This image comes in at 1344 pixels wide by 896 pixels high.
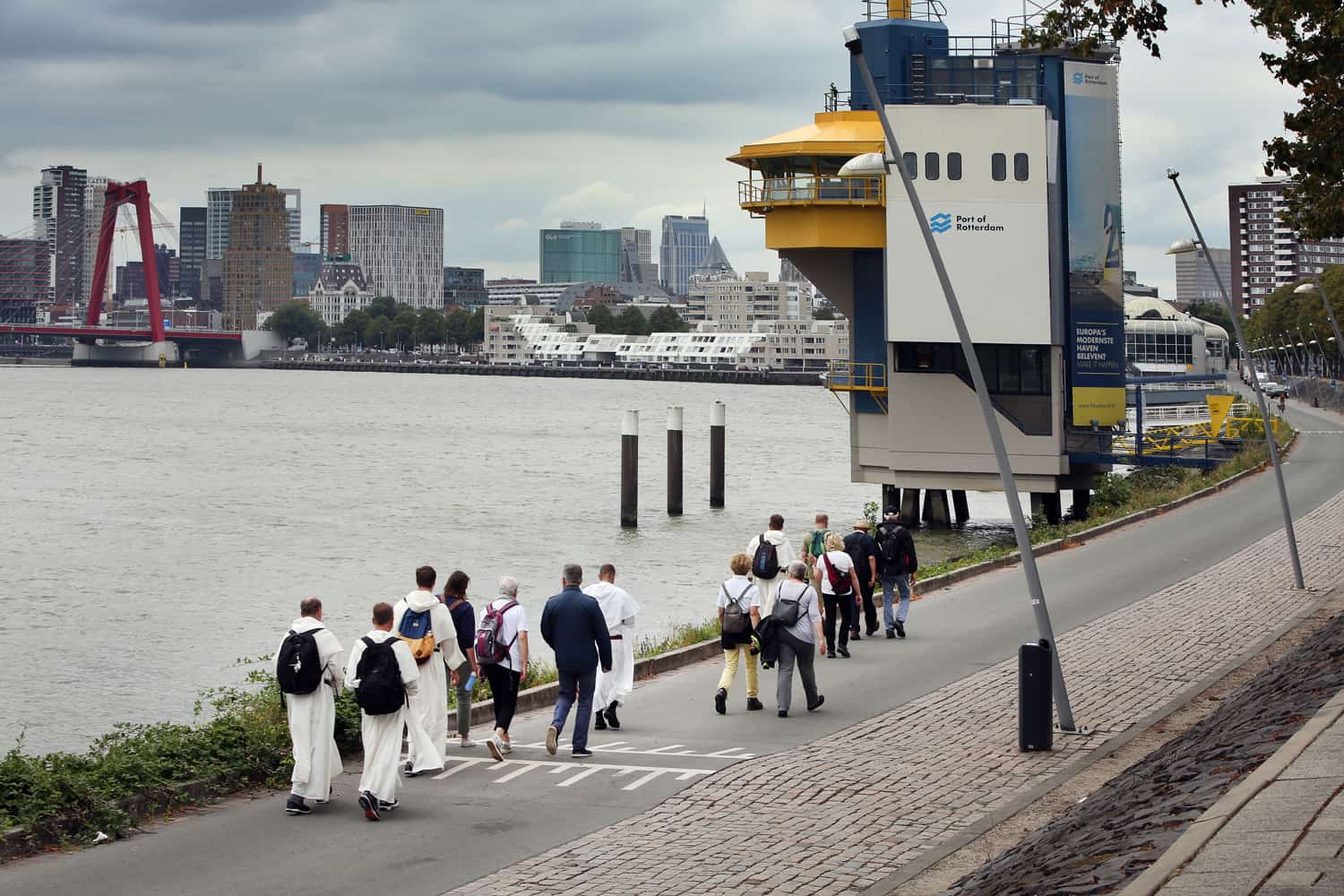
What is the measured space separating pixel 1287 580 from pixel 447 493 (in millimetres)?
44814

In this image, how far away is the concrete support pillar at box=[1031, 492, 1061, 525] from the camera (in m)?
44.9

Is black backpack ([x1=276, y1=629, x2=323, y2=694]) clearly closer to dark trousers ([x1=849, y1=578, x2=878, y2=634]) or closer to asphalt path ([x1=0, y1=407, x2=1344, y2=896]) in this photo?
asphalt path ([x1=0, y1=407, x2=1344, y2=896])

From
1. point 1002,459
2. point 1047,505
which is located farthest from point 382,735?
point 1047,505

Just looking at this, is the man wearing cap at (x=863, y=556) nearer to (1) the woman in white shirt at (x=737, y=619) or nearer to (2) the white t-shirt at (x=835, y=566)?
(2) the white t-shirt at (x=835, y=566)

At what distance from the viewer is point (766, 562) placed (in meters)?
18.7

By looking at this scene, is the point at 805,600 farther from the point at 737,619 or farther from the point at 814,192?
the point at 814,192

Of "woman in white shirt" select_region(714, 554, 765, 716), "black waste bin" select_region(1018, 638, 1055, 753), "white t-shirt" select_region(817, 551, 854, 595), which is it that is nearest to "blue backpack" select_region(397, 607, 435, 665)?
"woman in white shirt" select_region(714, 554, 765, 716)

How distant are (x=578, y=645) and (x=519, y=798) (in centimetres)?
202

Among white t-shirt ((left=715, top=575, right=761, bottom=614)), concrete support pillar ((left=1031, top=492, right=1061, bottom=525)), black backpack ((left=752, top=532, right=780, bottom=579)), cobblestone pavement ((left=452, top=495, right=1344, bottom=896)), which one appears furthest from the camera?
concrete support pillar ((left=1031, top=492, right=1061, bottom=525))

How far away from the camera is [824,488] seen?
6900cm

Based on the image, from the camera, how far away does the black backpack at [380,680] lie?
40.9 ft

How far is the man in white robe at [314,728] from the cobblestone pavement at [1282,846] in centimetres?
692

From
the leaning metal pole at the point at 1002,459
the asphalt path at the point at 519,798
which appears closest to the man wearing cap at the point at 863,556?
the asphalt path at the point at 519,798

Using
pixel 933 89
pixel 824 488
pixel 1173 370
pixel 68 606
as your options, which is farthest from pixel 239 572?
pixel 1173 370
